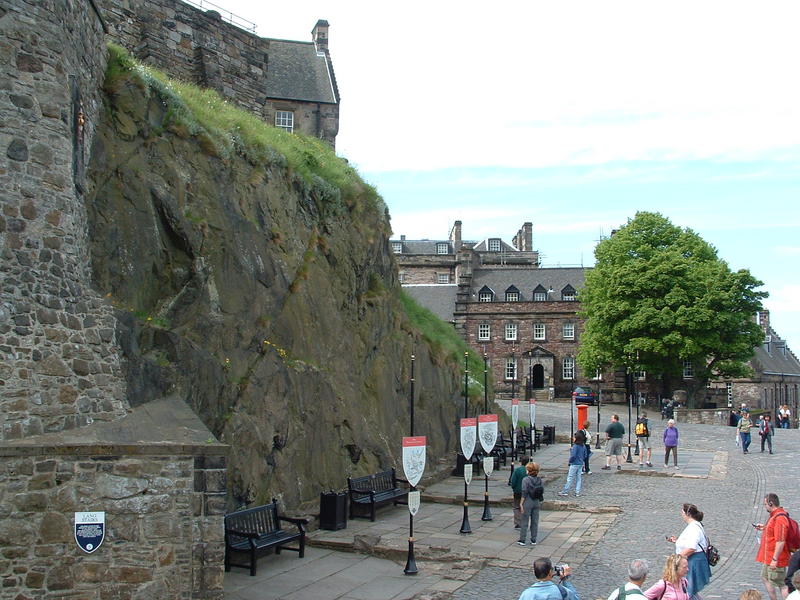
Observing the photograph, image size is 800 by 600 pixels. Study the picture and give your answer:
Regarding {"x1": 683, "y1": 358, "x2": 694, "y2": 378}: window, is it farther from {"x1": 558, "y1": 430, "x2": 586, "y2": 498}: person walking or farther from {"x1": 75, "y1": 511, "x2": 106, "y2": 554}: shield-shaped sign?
{"x1": 75, "y1": 511, "x2": 106, "y2": 554}: shield-shaped sign

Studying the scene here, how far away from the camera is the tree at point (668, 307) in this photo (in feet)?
174

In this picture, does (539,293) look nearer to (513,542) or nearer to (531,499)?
(513,542)

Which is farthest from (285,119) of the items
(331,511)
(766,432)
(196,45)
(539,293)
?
(539,293)

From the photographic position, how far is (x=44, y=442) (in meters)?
10.3

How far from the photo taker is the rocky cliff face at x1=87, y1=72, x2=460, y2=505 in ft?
44.7

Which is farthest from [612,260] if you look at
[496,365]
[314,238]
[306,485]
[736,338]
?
[306,485]

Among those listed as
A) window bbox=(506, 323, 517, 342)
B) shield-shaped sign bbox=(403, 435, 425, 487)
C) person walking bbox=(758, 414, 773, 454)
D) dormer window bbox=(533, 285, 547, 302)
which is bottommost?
person walking bbox=(758, 414, 773, 454)

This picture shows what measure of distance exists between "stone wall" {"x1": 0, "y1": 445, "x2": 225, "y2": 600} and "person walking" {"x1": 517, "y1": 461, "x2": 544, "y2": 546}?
21.5ft

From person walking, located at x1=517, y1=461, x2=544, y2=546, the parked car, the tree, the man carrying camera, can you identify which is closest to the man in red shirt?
the man carrying camera

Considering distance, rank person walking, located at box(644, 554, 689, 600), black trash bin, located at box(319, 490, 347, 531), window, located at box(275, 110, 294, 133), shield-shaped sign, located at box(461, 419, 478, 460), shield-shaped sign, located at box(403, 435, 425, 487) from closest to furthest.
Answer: person walking, located at box(644, 554, 689, 600) → shield-shaped sign, located at box(403, 435, 425, 487) → black trash bin, located at box(319, 490, 347, 531) → shield-shaped sign, located at box(461, 419, 478, 460) → window, located at box(275, 110, 294, 133)

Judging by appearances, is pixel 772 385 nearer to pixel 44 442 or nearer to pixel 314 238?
pixel 314 238

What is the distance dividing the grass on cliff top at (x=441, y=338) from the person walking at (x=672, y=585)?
18.7m

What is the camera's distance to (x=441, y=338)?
3184 centimetres

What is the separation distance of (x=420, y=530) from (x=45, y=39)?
37.8 ft
